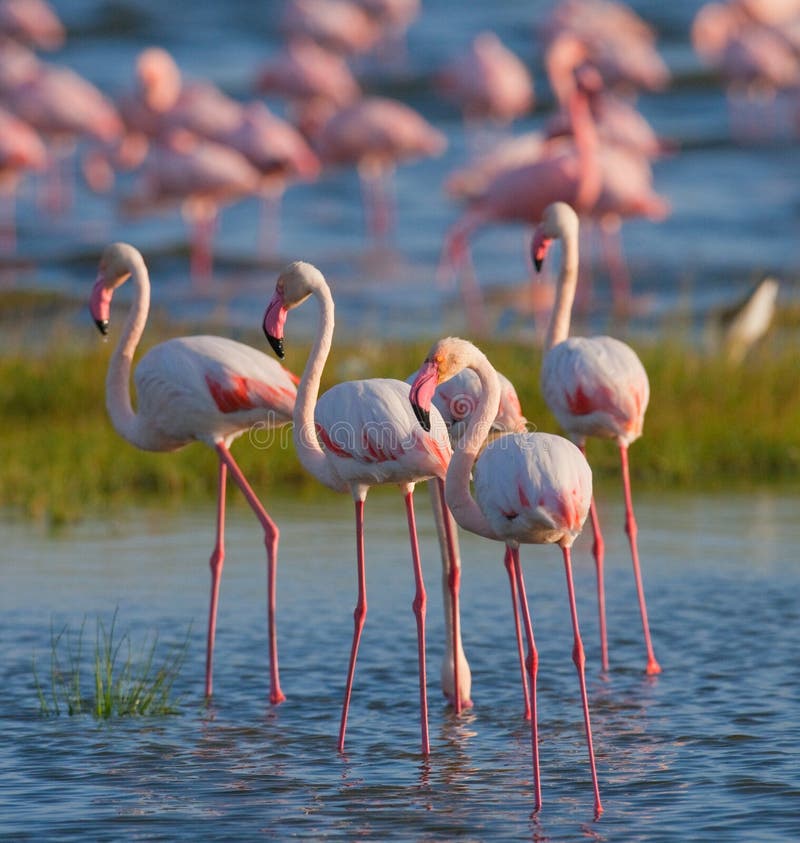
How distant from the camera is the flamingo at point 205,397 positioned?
636 centimetres

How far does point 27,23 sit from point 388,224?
827 cm

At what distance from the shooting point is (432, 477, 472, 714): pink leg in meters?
5.94

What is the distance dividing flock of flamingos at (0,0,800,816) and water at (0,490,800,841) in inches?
6.7

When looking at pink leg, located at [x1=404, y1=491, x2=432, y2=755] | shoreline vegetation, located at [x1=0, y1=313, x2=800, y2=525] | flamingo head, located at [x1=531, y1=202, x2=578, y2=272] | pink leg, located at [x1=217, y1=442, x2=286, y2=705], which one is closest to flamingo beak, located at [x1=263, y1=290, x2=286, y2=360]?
pink leg, located at [x1=404, y1=491, x2=432, y2=755]

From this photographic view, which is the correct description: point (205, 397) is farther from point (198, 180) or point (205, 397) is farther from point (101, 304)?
point (198, 180)

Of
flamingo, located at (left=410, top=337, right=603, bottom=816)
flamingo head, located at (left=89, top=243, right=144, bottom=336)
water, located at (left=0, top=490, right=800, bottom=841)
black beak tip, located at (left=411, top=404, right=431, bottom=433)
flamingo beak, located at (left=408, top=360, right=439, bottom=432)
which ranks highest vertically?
flamingo head, located at (left=89, top=243, right=144, bottom=336)

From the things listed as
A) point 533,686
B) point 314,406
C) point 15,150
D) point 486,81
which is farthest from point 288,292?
point 486,81

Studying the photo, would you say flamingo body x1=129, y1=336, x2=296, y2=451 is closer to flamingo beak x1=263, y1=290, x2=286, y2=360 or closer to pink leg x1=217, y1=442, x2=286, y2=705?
pink leg x1=217, y1=442, x2=286, y2=705

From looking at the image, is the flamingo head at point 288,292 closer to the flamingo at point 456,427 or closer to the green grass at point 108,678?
the flamingo at point 456,427

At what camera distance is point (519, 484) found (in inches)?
193

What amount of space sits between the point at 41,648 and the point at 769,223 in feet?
46.7

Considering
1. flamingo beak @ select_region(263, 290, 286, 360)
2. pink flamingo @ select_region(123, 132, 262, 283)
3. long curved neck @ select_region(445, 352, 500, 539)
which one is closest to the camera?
long curved neck @ select_region(445, 352, 500, 539)

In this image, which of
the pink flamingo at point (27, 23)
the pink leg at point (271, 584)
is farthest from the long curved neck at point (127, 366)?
the pink flamingo at point (27, 23)

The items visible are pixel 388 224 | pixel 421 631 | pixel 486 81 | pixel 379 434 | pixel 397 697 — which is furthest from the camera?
pixel 486 81
